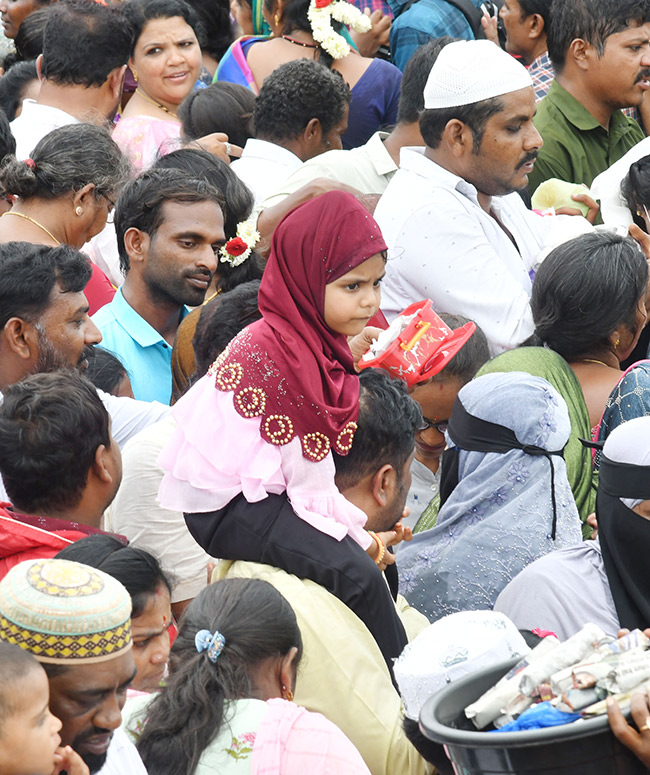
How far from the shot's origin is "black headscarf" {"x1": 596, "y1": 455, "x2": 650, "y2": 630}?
10.1ft

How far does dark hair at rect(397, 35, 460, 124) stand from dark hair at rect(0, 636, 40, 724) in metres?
3.91

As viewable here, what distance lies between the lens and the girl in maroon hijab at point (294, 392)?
9.71ft

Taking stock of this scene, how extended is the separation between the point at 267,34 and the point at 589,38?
237 centimetres

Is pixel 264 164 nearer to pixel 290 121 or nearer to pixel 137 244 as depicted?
pixel 290 121

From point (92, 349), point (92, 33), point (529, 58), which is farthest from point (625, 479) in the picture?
point (529, 58)

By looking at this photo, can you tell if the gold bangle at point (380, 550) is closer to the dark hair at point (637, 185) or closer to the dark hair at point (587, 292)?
the dark hair at point (587, 292)

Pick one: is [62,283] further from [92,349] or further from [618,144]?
[618,144]

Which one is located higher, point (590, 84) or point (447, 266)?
point (590, 84)

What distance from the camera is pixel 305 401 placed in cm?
297

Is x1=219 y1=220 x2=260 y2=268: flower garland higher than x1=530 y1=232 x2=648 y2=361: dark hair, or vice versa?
x1=530 y1=232 x2=648 y2=361: dark hair

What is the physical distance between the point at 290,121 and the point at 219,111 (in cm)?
53

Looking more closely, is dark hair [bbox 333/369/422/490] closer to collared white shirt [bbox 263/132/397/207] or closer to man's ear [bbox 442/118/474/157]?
man's ear [bbox 442/118/474/157]

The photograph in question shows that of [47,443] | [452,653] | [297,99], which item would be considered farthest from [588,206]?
[452,653]

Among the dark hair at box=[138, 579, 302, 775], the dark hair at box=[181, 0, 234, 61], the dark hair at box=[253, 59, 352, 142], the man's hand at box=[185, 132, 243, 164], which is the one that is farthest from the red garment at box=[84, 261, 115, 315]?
the dark hair at box=[181, 0, 234, 61]
